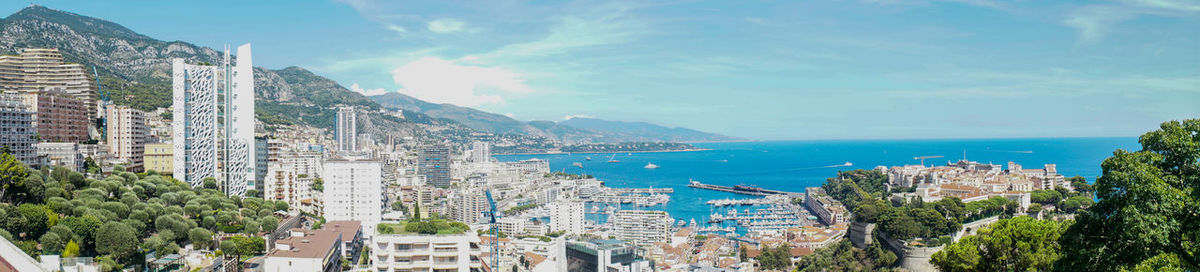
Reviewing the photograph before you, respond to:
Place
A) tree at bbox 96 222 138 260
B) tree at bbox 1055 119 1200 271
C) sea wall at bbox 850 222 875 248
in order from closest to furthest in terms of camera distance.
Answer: tree at bbox 1055 119 1200 271
tree at bbox 96 222 138 260
sea wall at bbox 850 222 875 248

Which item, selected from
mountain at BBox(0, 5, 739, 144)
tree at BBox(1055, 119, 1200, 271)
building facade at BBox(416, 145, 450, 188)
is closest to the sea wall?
tree at BBox(1055, 119, 1200, 271)

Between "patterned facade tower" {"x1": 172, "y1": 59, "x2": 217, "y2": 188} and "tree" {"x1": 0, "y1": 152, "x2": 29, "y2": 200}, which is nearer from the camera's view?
"tree" {"x1": 0, "y1": 152, "x2": 29, "y2": 200}

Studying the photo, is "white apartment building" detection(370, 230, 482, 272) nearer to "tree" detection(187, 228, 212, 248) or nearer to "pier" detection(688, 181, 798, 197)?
"tree" detection(187, 228, 212, 248)

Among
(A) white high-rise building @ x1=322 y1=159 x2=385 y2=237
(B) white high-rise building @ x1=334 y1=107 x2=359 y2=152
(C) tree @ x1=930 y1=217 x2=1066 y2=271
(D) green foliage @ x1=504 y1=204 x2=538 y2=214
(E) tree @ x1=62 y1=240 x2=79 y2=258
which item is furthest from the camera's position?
(B) white high-rise building @ x1=334 y1=107 x2=359 y2=152

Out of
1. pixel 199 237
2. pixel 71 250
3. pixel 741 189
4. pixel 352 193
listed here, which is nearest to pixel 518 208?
pixel 741 189

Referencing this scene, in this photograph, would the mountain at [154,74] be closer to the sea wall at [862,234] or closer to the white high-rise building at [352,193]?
the white high-rise building at [352,193]

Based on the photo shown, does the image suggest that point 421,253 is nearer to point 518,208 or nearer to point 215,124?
point 215,124
